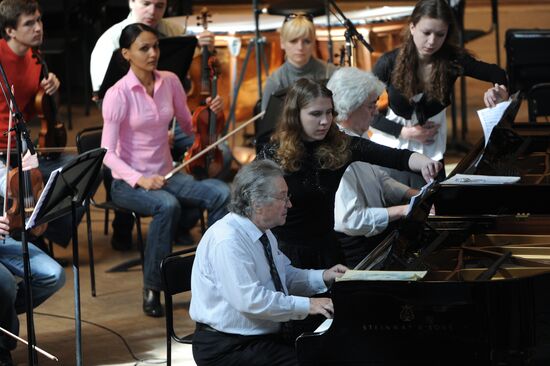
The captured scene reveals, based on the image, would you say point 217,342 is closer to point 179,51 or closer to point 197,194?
point 197,194

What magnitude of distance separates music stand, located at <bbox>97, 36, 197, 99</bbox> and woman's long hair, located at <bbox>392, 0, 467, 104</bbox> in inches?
52.4

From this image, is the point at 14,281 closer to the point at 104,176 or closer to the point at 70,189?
the point at 70,189

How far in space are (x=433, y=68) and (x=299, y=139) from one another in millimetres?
1395

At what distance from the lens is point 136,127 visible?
218 inches

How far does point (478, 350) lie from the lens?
3.20 m

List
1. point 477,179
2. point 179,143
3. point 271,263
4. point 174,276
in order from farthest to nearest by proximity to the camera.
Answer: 1. point 179,143
2. point 477,179
3. point 174,276
4. point 271,263

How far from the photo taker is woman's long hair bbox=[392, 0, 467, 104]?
5266 mm

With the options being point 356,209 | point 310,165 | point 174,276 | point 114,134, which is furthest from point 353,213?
point 114,134

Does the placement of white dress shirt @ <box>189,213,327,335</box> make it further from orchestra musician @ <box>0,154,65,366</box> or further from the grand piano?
orchestra musician @ <box>0,154,65,366</box>

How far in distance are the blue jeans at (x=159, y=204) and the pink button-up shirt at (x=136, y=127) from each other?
0.07 meters

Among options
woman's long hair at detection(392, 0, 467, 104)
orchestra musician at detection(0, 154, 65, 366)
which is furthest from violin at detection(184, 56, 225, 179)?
orchestra musician at detection(0, 154, 65, 366)

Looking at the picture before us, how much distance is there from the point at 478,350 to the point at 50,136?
10.1 ft

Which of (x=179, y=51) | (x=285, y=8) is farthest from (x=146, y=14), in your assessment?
(x=285, y=8)

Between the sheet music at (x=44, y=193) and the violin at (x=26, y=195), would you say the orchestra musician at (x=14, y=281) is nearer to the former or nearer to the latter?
the violin at (x=26, y=195)
